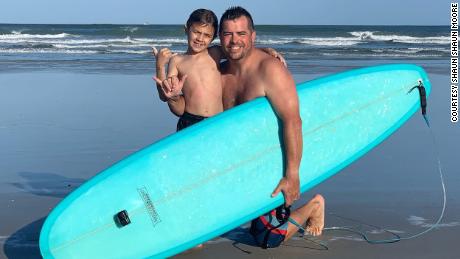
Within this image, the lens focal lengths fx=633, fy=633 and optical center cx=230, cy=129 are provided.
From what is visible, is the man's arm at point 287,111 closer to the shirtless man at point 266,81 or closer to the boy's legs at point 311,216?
the shirtless man at point 266,81

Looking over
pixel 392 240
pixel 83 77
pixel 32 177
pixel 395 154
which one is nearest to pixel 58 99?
pixel 83 77

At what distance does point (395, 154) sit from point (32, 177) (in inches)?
132

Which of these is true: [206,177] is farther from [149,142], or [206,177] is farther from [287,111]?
[149,142]

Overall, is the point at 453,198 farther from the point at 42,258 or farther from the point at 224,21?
the point at 42,258

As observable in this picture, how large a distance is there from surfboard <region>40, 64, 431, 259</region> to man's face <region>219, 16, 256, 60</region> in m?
0.31

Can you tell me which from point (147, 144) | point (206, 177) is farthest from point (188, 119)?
point (147, 144)

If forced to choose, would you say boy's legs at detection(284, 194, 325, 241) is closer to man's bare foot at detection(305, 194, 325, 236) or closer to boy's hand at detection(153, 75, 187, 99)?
man's bare foot at detection(305, 194, 325, 236)

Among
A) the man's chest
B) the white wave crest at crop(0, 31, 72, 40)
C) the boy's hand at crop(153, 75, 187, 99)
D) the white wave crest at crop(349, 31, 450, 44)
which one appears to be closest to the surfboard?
the man's chest

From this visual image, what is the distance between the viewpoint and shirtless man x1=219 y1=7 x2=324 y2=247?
3473 mm

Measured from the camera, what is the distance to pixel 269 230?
3.75 metres

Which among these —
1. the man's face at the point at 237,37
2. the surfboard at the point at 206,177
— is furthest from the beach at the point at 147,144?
the man's face at the point at 237,37

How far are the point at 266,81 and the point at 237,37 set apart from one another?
0.29m

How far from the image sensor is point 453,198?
4766 mm

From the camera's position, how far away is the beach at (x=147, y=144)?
3.87 m
